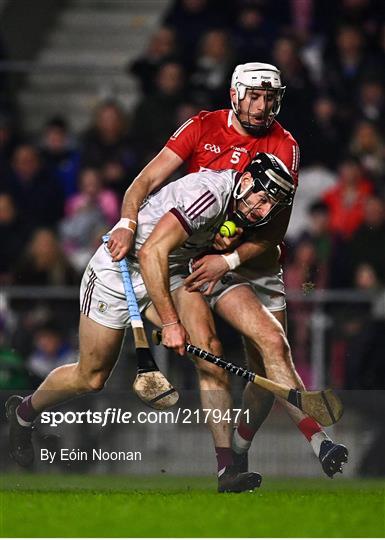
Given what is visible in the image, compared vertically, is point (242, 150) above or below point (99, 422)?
above

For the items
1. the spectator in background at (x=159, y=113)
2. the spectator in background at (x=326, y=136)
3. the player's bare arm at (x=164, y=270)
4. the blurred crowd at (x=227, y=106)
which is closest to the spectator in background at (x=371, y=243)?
the blurred crowd at (x=227, y=106)

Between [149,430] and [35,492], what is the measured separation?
0.78 metres

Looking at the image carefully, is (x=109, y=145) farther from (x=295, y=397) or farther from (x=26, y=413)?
(x=295, y=397)

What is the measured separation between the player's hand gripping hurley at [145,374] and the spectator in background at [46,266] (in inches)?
129

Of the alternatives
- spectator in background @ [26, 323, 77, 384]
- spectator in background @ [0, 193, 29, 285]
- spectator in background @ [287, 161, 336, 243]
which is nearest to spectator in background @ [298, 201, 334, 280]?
spectator in background @ [287, 161, 336, 243]

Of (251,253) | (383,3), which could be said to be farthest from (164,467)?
(383,3)

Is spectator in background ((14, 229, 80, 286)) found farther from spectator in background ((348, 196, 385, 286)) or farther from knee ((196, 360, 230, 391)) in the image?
knee ((196, 360, 230, 391))

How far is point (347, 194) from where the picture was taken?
13219 millimetres

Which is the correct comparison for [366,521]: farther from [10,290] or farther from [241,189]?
[10,290]

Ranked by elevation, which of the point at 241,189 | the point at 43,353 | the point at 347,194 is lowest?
the point at 43,353

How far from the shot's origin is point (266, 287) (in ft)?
32.4

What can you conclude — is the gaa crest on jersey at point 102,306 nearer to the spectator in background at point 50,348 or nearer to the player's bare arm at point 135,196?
the player's bare arm at point 135,196

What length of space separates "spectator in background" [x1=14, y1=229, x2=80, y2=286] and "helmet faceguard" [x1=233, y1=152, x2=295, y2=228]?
367 cm

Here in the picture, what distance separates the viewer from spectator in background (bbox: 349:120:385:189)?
1340 centimetres
